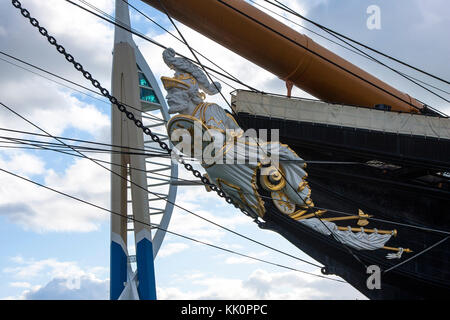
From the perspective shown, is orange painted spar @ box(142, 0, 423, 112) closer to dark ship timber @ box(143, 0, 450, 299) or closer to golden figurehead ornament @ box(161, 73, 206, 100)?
dark ship timber @ box(143, 0, 450, 299)

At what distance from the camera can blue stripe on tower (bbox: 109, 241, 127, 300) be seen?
10.2 meters

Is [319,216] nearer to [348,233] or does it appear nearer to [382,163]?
[348,233]

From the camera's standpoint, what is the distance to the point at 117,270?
10398 mm

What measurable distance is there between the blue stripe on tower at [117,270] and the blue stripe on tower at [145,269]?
439 mm

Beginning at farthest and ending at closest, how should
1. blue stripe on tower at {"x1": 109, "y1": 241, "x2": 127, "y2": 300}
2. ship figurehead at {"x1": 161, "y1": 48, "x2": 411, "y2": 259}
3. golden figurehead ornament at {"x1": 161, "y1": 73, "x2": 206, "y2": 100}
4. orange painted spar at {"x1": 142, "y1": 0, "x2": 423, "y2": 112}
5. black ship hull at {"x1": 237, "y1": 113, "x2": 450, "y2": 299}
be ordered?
blue stripe on tower at {"x1": 109, "y1": 241, "x2": 127, "y2": 300} → orange painted spar at {"x1": 142, "y1": 0, "x2": 423, "y2": 112} → black ship hull at {"x1": 237, "y1": 113, "x2": 450, "y2": 299} → golden figurehead ornament at {"x1": 161, "y1": 73, "x2": 206, "y2": 100} → ship figurehead at {"x1": 161, "y1": 48, "x2": 411, "y2": 259}

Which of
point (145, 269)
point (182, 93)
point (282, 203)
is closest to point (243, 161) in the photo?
point (282, 203)

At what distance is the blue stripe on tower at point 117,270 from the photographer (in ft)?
33.4

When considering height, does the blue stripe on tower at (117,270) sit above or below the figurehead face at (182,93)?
below

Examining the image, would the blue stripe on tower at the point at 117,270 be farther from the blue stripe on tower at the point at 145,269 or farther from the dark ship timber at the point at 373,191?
the dark ship timber at the point at 373,191

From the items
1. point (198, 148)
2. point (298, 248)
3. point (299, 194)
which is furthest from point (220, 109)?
point (298, 248)

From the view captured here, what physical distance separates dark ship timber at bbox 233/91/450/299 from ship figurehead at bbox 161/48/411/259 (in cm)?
12

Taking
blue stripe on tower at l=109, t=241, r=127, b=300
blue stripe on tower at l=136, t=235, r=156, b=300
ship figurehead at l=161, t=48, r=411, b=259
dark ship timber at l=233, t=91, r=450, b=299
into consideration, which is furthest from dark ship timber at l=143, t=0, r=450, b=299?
blue stripe on tower at l=109, t=241, r=127, b=300

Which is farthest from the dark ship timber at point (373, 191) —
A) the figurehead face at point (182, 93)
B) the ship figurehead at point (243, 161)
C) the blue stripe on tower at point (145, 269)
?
the blue stripe on tower at point (145, 269)

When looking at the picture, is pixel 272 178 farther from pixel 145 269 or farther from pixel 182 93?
pixel 145 269
